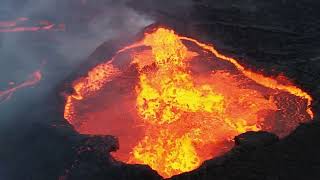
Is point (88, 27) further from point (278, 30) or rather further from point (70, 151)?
point (70, 151)

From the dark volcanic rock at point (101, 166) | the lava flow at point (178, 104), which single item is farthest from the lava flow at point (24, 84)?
the dark volcanic rock at point (101, 166)

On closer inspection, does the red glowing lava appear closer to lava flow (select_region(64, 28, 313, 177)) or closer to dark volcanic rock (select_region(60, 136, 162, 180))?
lava flow (select_region(64, 28, 313, 177))

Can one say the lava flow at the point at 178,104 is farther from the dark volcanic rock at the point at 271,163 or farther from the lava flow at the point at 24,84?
the lava flow at the point at 24,84

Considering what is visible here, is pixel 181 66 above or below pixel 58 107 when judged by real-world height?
above

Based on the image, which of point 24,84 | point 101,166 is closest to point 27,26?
point 24,84

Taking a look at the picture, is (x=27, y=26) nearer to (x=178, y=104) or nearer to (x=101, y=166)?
(x=178, y=104)

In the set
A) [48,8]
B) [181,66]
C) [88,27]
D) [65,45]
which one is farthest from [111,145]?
[48,8]
